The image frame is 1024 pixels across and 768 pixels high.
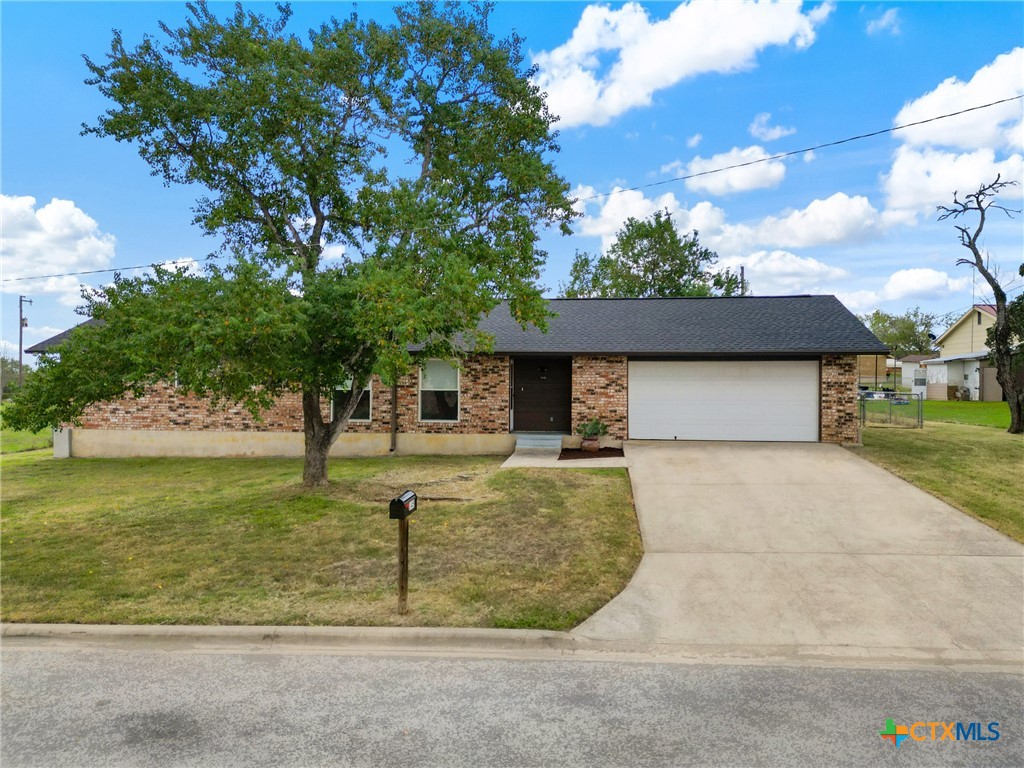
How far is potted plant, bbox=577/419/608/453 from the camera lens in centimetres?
1464

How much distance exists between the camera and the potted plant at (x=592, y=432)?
14641 millimetres

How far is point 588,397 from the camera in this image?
15.5m

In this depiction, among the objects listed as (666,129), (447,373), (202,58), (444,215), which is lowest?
(447,373)

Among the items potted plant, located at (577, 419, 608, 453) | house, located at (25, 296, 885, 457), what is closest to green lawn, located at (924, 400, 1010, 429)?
house, located at (25, 296, 885, 457)

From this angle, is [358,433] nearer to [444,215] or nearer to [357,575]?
[444,215]

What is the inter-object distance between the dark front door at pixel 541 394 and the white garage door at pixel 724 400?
198 cm

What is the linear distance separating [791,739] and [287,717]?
121 inches

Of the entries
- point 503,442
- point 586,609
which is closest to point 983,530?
point 586,609

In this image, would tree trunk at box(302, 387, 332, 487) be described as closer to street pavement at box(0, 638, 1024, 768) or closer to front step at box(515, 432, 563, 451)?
front step at box(515, 432, 563, 451)

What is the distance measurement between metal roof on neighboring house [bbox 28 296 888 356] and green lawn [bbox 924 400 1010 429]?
30.0 ft

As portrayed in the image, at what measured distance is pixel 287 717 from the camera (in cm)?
377

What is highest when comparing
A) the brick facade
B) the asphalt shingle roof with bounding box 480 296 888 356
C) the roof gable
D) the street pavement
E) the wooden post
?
the roof gable

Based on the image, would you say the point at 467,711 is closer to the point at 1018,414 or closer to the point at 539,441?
the point at 539,441

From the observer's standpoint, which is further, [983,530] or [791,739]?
[983,530]
